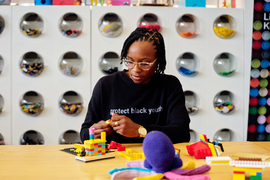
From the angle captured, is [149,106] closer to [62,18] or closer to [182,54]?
[182,54]

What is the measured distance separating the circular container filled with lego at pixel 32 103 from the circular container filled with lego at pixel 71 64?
0.38 m

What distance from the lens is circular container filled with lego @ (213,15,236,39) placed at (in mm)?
2863

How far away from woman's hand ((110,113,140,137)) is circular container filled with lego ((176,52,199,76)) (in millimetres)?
1812

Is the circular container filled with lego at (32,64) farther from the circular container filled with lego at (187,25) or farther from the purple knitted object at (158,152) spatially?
the purple knitted object at (158,152)

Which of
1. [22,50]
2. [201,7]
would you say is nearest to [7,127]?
[22,50]

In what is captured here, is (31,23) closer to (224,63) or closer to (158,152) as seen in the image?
(224,63)

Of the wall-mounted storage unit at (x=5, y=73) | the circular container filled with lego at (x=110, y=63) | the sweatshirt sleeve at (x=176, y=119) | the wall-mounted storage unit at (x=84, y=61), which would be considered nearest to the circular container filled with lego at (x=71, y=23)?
the wall-mounted storage unit at (x=84, y=61)

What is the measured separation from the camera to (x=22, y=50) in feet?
9.27

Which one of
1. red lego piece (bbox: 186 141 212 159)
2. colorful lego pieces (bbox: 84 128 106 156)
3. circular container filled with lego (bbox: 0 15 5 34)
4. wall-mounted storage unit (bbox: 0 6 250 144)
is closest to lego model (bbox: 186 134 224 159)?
red lego piece (bbox: 186 141 212 159)

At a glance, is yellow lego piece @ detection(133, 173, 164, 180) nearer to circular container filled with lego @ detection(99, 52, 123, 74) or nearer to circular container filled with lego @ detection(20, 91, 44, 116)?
circular container filled with lego @ detection(99, 52, 123, 74)

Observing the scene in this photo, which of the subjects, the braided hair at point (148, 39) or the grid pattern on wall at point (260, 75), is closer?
the braided hair at point (148, 39)

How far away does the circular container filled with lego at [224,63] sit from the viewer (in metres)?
2.95

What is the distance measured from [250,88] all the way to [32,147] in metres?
2.34

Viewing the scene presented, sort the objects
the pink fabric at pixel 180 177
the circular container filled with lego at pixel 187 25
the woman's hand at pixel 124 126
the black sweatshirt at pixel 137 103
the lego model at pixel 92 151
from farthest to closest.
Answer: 1. the circular container filled with lego at pixel 187 25
2. the black sweatshirt at pixel 137 103
3. the woman's hand at pixel 124 126
4. the lego model at pixel 92 151
5. the pink fabric at pixel 180 177
